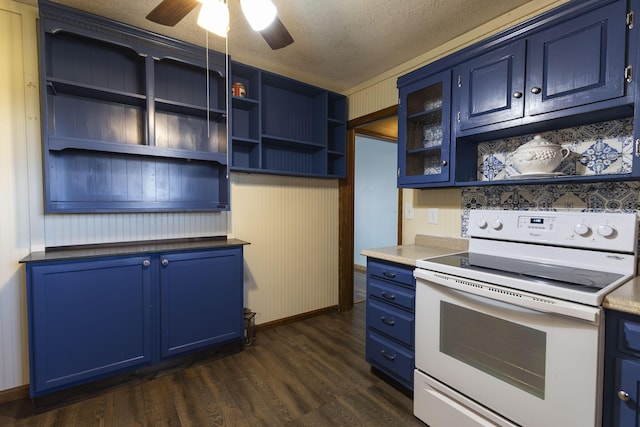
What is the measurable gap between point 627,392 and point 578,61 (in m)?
1.38

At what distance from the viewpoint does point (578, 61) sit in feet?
4.59

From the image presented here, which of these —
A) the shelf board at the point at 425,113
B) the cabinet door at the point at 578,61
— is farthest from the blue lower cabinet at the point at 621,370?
the shelf board at the point at 425,113

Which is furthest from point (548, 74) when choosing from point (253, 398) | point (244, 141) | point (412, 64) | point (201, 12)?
point (253, 398)

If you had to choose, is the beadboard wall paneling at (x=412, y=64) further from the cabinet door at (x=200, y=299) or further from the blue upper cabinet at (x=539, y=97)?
the cabinet door at (x=200, y=299)

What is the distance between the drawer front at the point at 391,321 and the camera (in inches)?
71.6

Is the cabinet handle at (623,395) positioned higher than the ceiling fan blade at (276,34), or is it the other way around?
the ceiling fan blade at (276,34)

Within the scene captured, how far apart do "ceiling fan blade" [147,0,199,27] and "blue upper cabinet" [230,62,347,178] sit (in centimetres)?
97

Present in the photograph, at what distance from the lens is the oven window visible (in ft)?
4.03

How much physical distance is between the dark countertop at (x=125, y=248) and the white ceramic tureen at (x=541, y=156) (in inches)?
76.0

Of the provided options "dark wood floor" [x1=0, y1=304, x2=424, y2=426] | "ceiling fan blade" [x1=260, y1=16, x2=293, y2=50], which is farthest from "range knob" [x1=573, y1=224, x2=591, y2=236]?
"ceiling fan blade" [x1=260, y1=16, x2=293, y2=50]

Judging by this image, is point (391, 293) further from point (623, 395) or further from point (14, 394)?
point (14, 394)

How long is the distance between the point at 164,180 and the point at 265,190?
844mm

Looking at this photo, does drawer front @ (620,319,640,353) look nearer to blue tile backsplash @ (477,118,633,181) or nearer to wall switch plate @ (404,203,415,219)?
blue tile backsplash @ (477,118,633,181)

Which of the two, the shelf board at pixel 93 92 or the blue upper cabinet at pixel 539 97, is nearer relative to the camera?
the blue upper cabinet at pixel 539 97
